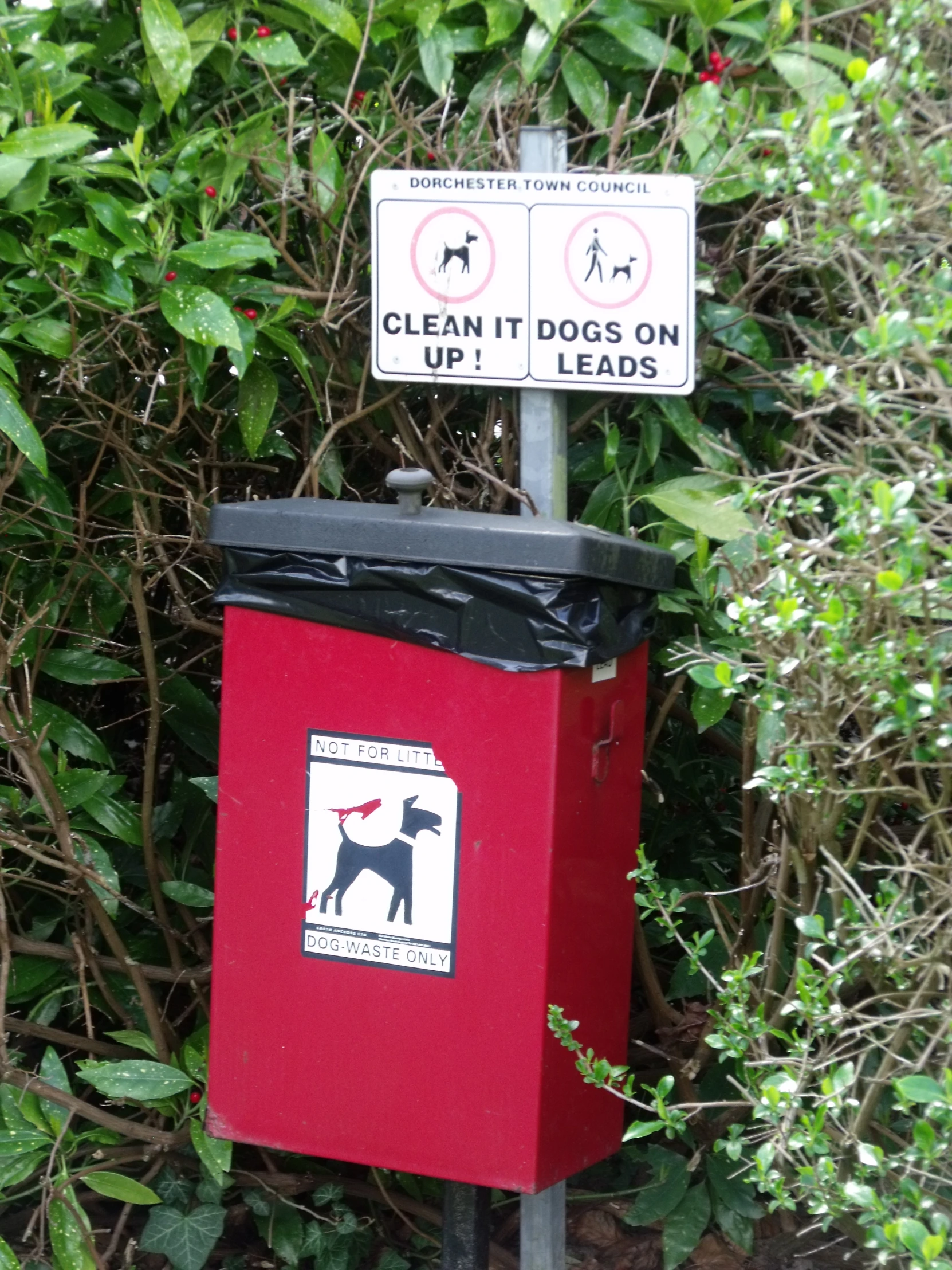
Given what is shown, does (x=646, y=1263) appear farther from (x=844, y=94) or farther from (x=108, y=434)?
(x=844, y=94)

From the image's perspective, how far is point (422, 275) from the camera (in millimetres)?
2406

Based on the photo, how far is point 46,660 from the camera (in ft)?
9.18

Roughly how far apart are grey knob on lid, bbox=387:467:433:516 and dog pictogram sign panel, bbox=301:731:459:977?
0.35m

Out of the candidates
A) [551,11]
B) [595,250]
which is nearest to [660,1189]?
[595,250]

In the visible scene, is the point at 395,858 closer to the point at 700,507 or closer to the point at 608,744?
the point at 608,744

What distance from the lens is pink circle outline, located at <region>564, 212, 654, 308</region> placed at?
7.52ft

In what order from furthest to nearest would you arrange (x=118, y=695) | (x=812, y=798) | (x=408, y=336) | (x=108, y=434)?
(x=118, y=695), (x=108, y=434), (x=408, y=336), (x=812, y=798)

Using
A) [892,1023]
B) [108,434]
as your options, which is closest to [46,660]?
[108,434]

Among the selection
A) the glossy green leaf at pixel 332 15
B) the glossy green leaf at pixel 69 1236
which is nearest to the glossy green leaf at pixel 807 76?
the glossy green leaf at pixel 332 15

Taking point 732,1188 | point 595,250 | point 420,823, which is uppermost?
point 595,250

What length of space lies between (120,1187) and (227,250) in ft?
5.47

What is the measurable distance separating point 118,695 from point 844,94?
2.02 meters

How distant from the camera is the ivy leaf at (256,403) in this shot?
2658mm

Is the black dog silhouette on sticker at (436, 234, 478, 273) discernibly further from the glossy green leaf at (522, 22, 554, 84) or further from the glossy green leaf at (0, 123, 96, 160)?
the glossy green leaf at (0, 123, 96, 160)
